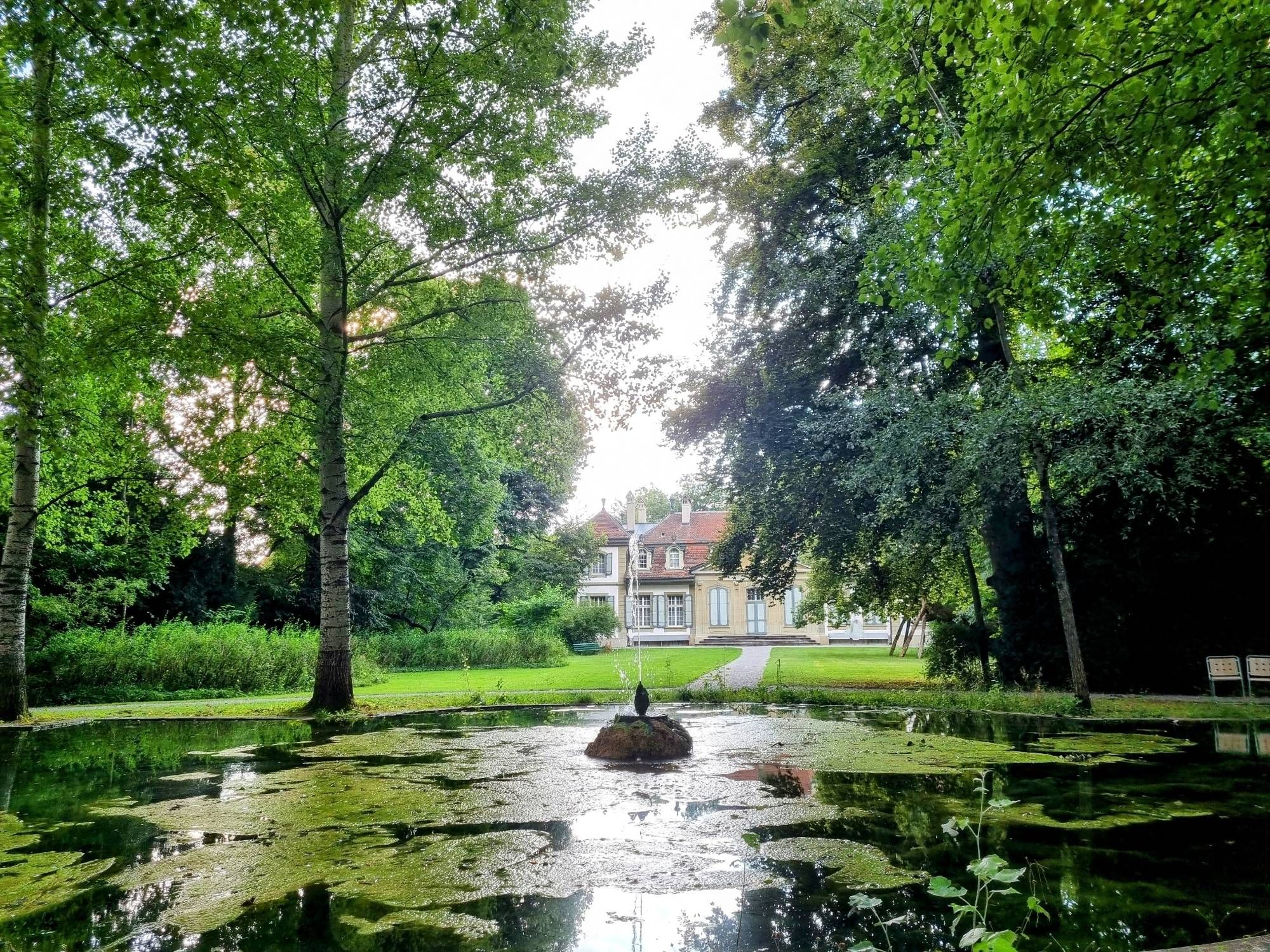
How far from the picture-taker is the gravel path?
15.2m

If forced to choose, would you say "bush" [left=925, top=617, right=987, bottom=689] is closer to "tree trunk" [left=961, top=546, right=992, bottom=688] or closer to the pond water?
"tree trunk" [left=961, top=546, right=992, bottom=688]

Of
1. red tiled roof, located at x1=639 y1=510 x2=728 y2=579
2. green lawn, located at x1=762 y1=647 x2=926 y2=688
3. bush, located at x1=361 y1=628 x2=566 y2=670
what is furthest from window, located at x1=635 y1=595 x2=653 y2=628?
bush, located at x1=361 y1=628 x2=566 y2=670

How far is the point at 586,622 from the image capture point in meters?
32.2

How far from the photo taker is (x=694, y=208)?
12969 mm

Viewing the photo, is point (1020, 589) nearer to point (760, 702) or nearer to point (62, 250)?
point (760, 702)

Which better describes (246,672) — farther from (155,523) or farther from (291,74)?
(291,74)

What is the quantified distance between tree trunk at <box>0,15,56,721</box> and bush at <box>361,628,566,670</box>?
1398 centimetres

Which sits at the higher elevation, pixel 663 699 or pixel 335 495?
pixel 335 495

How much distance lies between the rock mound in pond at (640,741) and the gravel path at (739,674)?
18.4 ft

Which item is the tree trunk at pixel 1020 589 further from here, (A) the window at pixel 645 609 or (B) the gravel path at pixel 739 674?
(A) the window at pixel 645 609

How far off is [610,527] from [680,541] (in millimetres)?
5004

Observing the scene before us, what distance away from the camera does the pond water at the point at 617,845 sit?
3.21 m

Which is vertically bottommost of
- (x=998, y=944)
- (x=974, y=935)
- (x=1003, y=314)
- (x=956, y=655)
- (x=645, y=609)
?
(x=645, y=609)

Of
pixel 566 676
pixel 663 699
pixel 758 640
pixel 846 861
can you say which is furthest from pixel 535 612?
pixel 846 861
